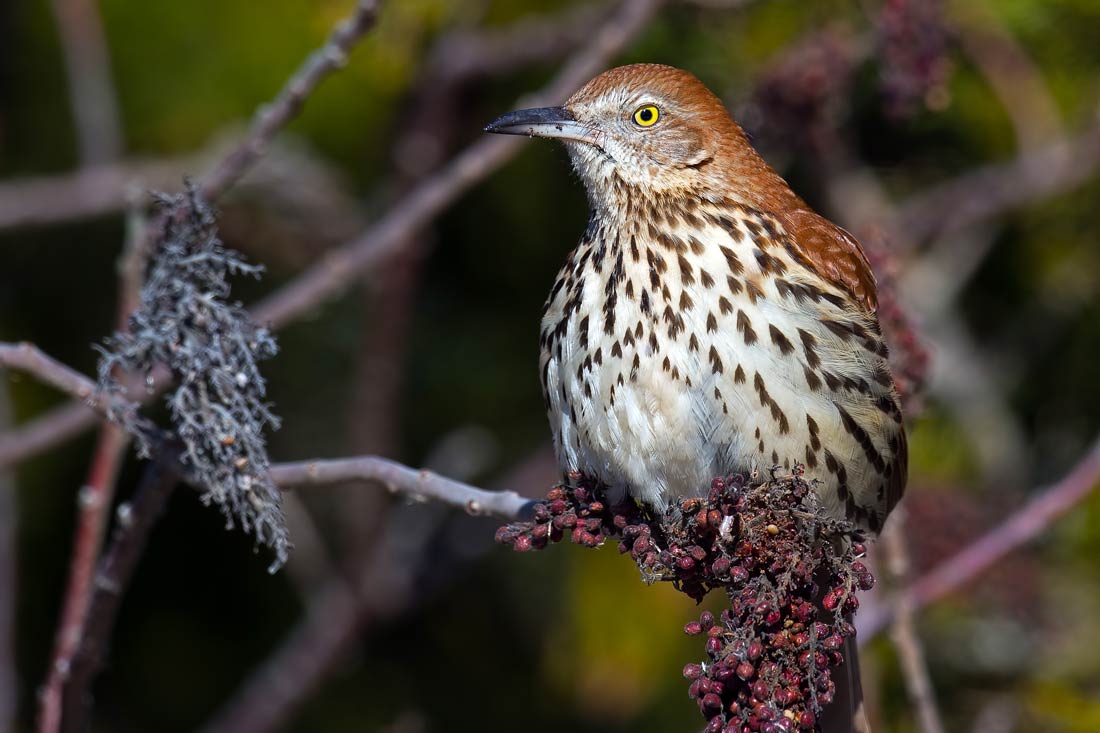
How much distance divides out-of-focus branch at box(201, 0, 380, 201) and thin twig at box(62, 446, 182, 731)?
0.60 m

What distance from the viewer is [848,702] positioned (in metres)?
3.11

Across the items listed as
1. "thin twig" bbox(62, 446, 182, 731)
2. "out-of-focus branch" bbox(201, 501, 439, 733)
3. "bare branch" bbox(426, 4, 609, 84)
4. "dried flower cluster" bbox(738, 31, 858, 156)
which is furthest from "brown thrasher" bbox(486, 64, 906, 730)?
"out-of-focus branch" bbox(201, 501, 439, 733)

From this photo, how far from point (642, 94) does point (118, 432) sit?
1.39m

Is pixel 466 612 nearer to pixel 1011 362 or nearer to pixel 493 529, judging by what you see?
pixel 493 529

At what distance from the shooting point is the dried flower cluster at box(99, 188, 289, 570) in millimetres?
2348

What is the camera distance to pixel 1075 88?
4.64 metres

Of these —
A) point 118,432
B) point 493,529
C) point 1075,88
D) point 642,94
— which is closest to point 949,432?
point 1075,88

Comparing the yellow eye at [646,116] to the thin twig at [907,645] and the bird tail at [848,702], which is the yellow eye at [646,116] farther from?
the bird tail at [848,702]

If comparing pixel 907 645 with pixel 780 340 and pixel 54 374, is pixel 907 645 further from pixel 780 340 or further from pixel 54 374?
pixel 54 374

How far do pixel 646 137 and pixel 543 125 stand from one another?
0.24 meters

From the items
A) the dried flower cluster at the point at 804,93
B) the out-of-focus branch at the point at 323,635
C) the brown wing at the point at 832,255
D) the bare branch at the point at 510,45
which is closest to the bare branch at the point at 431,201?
the dried flower cluster at the point at 804,93

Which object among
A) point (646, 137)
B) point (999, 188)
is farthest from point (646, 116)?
point (999, 188)

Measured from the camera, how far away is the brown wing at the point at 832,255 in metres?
3.18

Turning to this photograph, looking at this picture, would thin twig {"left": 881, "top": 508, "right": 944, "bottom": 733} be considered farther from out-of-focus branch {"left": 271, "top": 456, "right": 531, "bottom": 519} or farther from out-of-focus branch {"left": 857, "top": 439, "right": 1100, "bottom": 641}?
out-of-focus branch {"left": 271, "top": 456, "right": 531, "bottom": 519}
